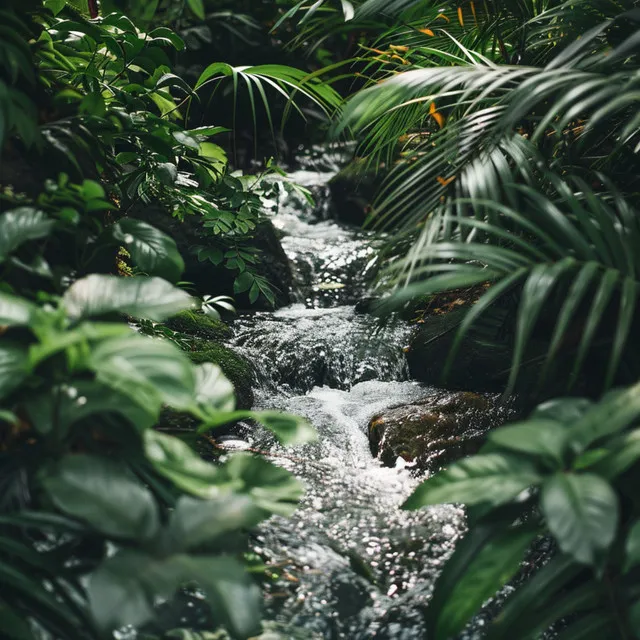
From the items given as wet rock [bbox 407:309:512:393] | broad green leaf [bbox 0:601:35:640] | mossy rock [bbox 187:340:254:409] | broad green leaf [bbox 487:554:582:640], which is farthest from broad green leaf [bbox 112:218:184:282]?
mossy rock [bbox 187:340:254:409]

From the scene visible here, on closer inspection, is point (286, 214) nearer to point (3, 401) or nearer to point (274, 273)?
point (274, 273)

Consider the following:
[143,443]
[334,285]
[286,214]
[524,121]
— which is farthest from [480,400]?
[286,214]

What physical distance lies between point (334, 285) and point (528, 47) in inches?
126

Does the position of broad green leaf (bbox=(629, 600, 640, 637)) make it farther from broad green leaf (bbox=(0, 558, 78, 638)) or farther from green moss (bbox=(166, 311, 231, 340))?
green moss (bbox=(166, 311, 231, 340))

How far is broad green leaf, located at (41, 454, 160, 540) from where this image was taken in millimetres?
1037

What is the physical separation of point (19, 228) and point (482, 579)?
3.71 ft

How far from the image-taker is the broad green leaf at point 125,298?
1.27 meters

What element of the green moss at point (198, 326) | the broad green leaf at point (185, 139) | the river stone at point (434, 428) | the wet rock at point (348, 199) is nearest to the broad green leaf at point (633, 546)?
the river stone at point (434, 428)

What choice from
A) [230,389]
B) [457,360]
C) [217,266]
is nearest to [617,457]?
[230,389]

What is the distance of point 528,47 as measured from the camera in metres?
2.35

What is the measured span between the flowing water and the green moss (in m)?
0.15

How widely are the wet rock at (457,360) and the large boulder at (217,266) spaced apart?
1029 millimetres

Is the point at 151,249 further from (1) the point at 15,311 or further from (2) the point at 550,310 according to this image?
(2) the point at 550,310

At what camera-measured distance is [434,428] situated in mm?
2891
